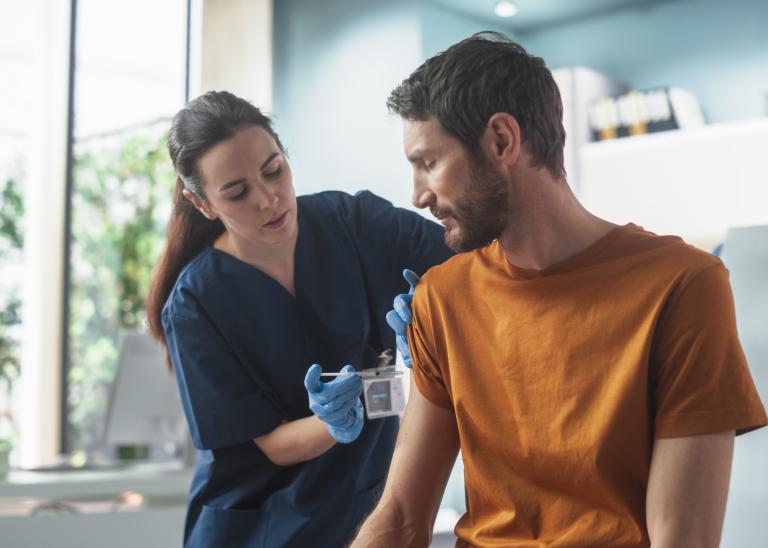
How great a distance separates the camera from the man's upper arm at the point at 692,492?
107 centimetres

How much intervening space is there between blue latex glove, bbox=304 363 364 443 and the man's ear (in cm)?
52

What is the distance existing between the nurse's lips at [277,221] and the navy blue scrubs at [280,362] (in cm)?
14

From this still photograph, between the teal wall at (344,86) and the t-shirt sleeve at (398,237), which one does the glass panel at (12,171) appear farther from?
the t-shirt sleeve at (398,237)

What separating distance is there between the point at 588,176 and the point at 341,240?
304 centimetres

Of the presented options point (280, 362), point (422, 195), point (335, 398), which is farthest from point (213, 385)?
point (422, 195)

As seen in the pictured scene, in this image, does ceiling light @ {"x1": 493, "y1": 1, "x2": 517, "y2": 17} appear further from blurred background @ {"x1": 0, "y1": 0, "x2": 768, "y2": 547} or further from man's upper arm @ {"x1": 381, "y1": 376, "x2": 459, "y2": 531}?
man's upper arm @ {"x1": 381, "y1": 376, "x2": 459, "y2": 531}

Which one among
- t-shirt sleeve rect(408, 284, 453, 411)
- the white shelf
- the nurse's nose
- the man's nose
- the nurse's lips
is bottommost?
t-shirt sleeve rect(408, 284, 453, 411)

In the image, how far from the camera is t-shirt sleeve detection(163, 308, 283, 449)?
5.82ft

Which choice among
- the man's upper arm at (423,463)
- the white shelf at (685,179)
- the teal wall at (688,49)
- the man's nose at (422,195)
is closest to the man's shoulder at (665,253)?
the man's nose at (422,195)

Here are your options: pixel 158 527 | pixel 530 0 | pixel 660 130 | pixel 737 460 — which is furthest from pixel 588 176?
pixel 737 460

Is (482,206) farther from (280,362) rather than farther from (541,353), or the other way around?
(280,362)

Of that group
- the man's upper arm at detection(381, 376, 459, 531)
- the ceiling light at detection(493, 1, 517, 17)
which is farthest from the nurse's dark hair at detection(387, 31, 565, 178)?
the ceiling light at detection(493, 1, 517, 17)

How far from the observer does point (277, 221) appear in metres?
1.77

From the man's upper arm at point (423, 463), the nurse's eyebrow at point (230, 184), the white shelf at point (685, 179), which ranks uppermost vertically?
the white shelf at point (685, 179)
